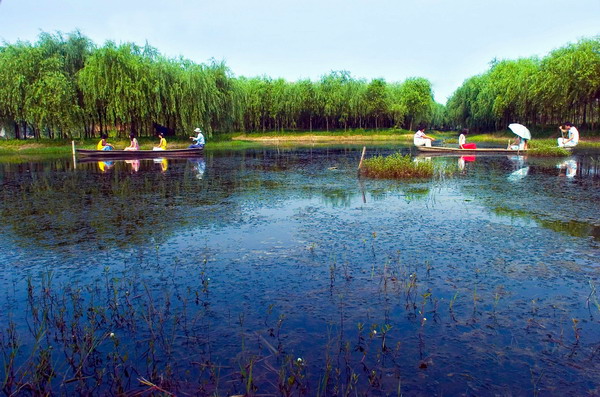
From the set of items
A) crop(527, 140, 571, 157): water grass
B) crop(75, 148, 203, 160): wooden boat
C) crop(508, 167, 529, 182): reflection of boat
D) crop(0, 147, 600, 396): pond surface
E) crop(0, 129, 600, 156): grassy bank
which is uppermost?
crop(0, 129, 600, 156): grassy bank

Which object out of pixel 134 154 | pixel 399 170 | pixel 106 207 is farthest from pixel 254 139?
pixel 106 207

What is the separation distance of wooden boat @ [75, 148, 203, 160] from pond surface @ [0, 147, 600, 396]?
14.0 meters

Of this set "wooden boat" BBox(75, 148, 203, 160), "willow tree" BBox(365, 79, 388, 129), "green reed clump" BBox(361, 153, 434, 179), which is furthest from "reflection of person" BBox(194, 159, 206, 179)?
"willow tree" BBox(365, 79, 388, 129)

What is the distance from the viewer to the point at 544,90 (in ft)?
125

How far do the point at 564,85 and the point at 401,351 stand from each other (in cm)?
3926

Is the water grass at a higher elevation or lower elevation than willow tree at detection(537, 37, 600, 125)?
lower

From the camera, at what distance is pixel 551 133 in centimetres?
4156

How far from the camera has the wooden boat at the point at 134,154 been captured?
2395 cm

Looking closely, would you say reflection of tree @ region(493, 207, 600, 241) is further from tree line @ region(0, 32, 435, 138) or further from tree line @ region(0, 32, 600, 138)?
tree line @ region(0, 32, 435, 138)

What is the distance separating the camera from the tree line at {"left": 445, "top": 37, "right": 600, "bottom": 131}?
35781 mm

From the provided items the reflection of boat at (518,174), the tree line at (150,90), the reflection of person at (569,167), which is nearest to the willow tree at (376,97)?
the tree line at (150,90)

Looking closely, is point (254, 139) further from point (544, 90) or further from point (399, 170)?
point (399, 170)

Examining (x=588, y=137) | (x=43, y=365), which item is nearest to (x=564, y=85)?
(x=588, y=137)

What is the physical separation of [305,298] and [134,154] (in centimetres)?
2179
